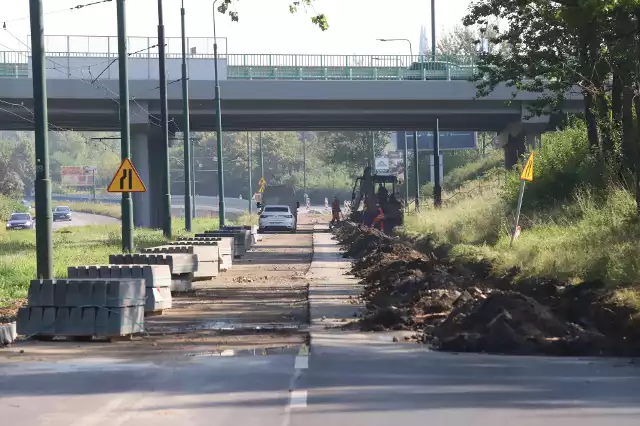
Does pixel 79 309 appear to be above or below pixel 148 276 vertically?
below

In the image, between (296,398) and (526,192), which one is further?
(526,192)

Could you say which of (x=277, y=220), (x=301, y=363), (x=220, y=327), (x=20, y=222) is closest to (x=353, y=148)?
(x=20, y=222)

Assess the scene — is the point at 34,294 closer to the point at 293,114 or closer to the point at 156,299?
the point at 156,299

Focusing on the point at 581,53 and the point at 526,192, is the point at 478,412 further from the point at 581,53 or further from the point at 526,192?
the point at 526,192

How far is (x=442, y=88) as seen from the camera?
59.8 metres

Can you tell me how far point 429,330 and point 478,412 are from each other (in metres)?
6.06

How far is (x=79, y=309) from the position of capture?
16.5 metres

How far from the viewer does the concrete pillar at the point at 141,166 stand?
212ft

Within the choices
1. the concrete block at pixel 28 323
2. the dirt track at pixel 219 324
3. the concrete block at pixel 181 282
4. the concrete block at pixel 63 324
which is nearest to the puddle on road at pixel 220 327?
the dirt track at pixel 219 324

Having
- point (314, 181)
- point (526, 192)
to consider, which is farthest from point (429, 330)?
point (314, 181)

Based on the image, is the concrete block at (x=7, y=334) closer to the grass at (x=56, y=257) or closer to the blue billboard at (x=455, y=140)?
the grass at (x=56, y=257)

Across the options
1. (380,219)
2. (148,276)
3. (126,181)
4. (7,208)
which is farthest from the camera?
(7,208)

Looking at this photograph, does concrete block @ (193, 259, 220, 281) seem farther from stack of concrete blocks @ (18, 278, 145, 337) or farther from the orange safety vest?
the orange safety vest

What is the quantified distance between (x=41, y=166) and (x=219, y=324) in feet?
16.5
